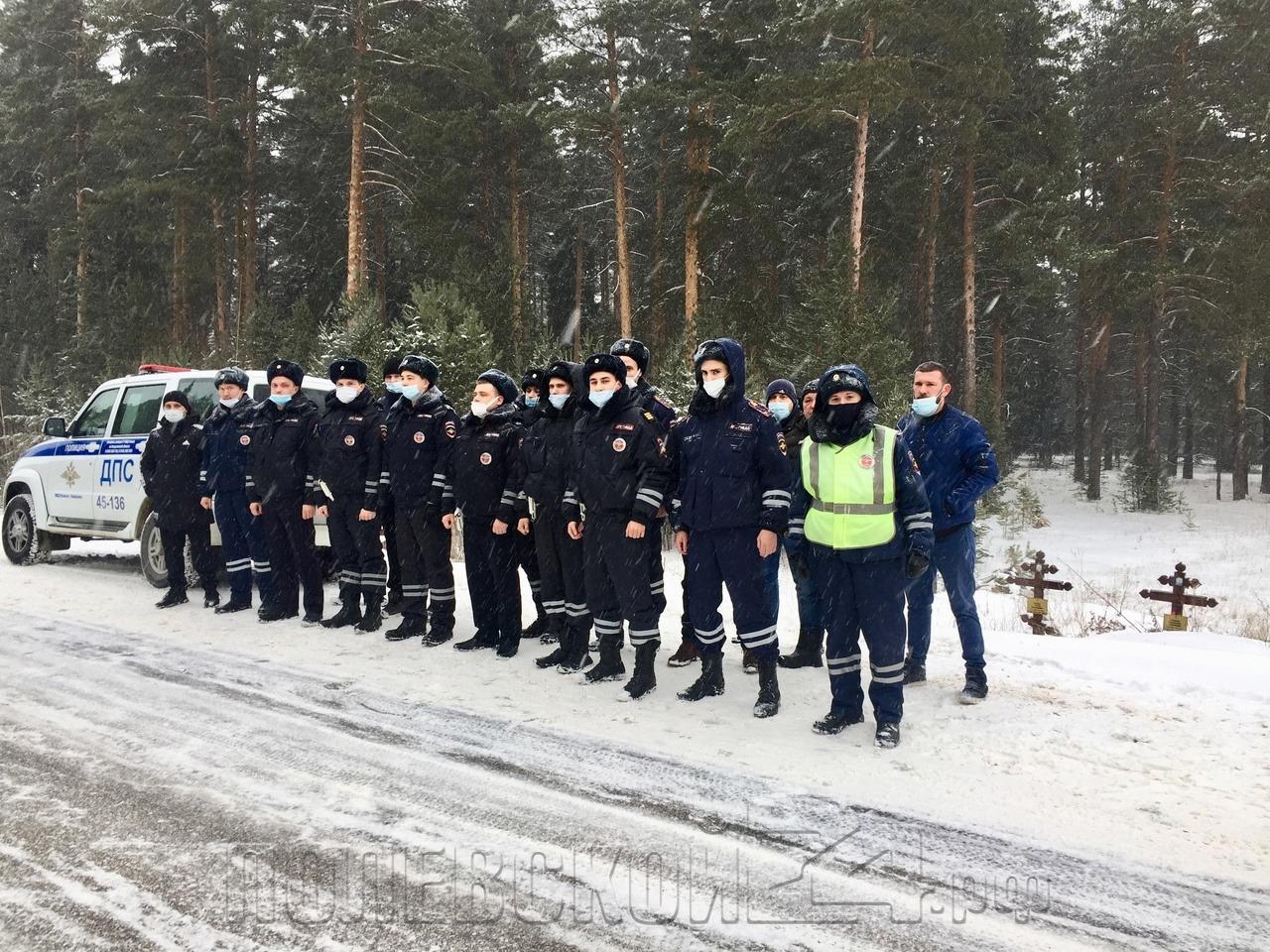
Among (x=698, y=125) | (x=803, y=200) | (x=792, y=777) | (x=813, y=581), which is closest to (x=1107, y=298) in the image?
(x=803, y=200)

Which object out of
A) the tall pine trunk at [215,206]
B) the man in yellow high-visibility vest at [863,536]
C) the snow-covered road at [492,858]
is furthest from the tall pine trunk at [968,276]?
the snow-covered road at [492,858]

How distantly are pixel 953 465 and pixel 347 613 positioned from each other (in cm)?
520

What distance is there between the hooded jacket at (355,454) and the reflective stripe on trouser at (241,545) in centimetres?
111

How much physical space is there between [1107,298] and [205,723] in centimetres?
2885

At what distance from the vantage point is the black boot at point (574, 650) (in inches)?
249

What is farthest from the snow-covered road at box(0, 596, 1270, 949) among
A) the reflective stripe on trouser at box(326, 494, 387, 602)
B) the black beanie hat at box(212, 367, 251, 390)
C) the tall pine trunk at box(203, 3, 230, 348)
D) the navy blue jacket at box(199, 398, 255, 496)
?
the tall pine trunk at box(203, 3, 230, 348)

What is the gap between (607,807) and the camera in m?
3.89

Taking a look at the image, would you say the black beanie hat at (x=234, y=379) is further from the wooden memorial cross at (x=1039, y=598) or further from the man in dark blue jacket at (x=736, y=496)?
the wooden memorial cross at (x=1039, y=598)

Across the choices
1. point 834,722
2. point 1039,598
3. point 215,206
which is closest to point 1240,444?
point 1039,598

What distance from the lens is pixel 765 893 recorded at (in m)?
3.15

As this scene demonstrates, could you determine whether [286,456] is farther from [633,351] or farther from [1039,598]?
[1039,598]

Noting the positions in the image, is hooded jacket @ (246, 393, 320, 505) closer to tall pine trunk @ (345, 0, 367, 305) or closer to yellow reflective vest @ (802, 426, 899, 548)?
yellow reflective vest @ (802, 426, 899, 548)

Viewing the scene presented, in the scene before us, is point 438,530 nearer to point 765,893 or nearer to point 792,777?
point 792,777

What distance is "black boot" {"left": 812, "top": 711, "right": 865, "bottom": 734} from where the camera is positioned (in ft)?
16.0
